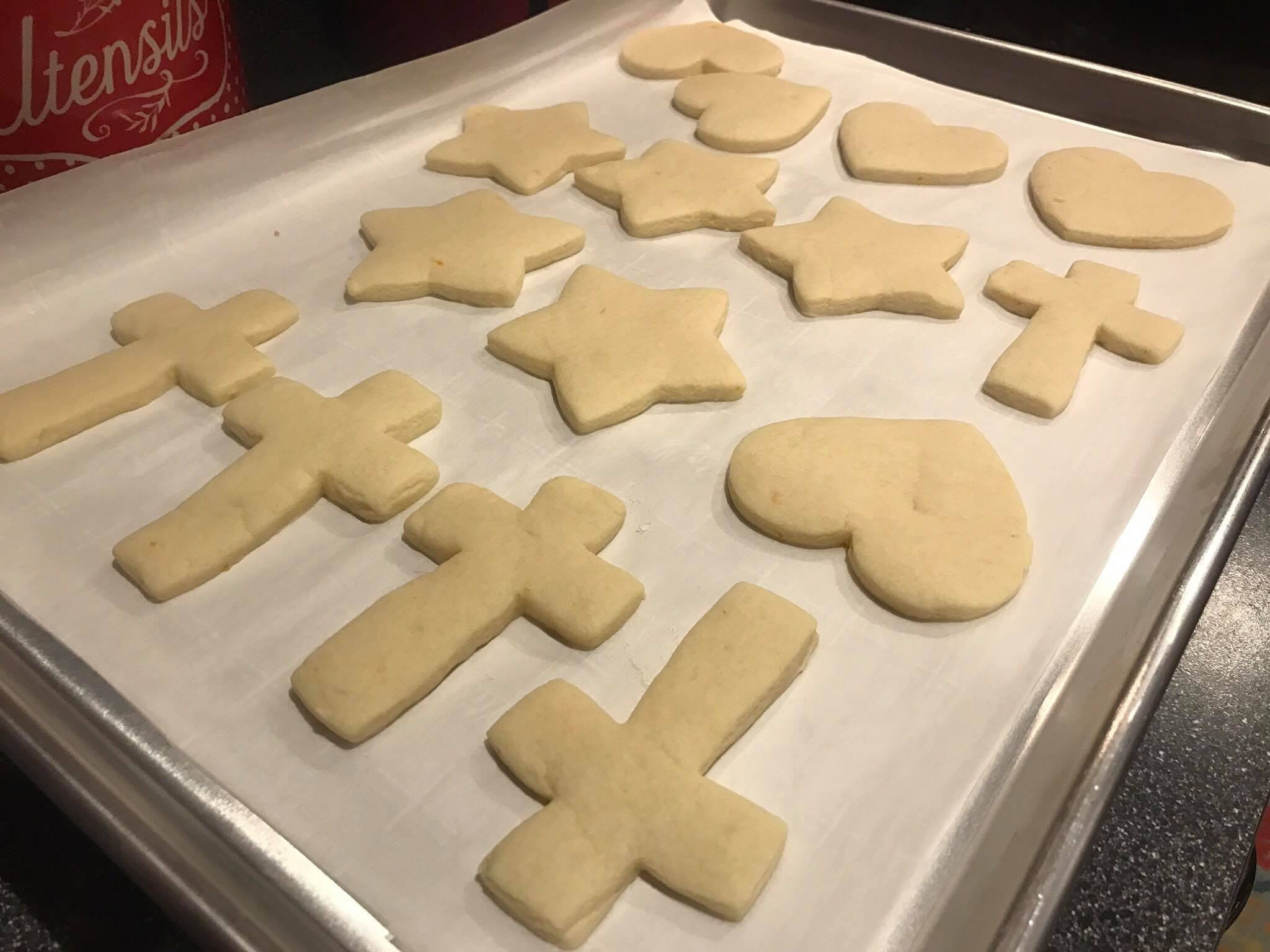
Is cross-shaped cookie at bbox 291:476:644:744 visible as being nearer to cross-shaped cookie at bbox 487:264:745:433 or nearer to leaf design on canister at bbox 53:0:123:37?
cross-shaped cookie at bbox 487:264:745:433

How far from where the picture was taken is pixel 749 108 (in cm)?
162

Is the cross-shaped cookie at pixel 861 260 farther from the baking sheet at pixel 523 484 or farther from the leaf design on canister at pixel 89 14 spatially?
the leaf design on canister at pixel 89 14

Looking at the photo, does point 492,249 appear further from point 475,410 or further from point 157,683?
point 157,683

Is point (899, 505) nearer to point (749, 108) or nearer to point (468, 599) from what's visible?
point (468, 599)

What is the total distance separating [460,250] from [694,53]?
0.80 m

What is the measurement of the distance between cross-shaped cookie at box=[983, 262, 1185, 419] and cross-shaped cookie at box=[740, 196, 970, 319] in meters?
0.09

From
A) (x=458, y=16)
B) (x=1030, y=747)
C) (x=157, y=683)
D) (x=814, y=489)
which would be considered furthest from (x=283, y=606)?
(x=458, y=16)

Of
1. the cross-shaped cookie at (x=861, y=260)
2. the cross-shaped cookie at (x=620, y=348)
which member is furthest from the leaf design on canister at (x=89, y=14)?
the cross-shaped cookie at (x=861, y=260)

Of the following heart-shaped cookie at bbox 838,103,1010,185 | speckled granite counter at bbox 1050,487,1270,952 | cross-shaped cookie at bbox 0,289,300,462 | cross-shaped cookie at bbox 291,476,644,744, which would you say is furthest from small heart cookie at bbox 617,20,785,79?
speckled granite counter at bbox 1050,487,1270,952

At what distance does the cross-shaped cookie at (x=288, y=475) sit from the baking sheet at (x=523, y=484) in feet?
0.08

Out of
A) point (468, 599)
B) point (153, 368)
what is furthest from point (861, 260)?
point (153, 368)

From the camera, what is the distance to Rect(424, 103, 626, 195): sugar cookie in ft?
4.88

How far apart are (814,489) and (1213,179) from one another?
1.05 m

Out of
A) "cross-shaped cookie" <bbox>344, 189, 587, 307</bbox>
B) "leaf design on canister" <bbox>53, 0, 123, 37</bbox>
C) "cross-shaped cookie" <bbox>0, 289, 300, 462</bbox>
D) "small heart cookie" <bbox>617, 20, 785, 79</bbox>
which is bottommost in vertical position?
"cross-shaped cookie" <bbox>0, 289, 300, 462</bbox>
